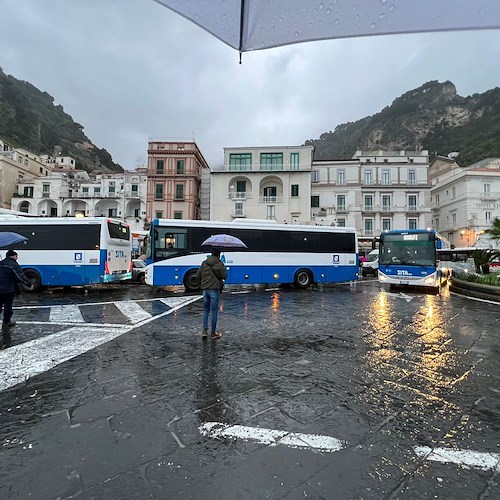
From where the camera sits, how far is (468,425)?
312cm

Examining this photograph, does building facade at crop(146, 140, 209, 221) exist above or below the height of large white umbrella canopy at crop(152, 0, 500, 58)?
above

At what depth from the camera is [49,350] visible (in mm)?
5422

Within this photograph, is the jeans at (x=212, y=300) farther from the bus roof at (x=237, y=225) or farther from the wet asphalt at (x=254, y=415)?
the bus roof at (x=237, y=225)

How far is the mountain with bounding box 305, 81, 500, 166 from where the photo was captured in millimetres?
74250

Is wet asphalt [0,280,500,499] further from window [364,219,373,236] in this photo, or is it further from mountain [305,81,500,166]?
mountain [305,81,500,166]

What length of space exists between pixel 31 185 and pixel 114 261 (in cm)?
4544

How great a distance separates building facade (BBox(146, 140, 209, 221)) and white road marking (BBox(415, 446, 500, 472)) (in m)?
41.3

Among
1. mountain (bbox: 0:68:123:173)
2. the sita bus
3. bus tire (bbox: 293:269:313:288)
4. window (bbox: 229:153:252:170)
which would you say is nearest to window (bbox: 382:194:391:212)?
window (bbox: 229:153:252:170)

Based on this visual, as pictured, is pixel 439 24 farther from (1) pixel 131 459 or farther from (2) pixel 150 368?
(2) pixel 150 368

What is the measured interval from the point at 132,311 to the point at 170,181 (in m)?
35.7

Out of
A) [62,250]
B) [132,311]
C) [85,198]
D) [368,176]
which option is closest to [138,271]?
[62,250]

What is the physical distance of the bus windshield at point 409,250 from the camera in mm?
14328

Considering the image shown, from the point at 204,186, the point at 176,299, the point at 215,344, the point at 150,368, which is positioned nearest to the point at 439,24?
the point at 150,368

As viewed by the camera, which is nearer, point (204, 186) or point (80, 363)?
point (80, 363)
